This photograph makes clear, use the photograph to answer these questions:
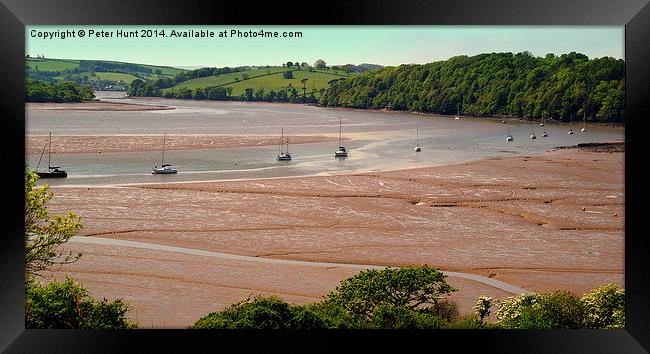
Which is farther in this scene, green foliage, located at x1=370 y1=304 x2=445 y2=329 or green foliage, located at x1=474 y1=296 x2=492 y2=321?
green foliage, located at x1=474 y1=296 x2=492 y2=321

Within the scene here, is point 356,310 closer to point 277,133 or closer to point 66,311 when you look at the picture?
point 66,311

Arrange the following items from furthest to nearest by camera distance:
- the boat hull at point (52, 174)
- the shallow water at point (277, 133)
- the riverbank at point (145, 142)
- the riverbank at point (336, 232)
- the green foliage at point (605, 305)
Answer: the riverbank at point (145, 142)
the shallow water at point (277, 133)
the boat hull at point (52, 174)
the riverbank at point (336, 232)
the green foliage at point (605, 305)

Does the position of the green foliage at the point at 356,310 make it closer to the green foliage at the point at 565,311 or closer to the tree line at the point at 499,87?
the green foliage at the point at 565,311

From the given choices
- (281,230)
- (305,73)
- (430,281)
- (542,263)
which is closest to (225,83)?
(305,73)

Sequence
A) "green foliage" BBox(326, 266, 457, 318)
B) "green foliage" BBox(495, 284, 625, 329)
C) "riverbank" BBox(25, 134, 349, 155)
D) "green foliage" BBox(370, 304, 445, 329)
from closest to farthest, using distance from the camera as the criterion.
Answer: "green foliage" BBox(370, 304, 445, 329) → "green foliage" BBox(495, 284, 625, 329) → "green foliage" BBox(326, 266, 457, 318) → "riverbank" BBox(25, 134, 349, 155)

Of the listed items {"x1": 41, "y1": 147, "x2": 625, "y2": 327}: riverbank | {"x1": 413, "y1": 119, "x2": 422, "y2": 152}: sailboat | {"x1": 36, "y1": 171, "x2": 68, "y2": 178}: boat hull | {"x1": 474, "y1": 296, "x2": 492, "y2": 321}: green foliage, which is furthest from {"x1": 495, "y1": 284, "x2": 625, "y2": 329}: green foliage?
{"x1": 413, "y1": 119, "x2": 422, "y2": 152}: sailboat

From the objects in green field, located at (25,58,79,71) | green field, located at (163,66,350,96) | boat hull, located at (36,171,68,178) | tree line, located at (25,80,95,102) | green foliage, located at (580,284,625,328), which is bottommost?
green foliage, located at (580,284,625,328)

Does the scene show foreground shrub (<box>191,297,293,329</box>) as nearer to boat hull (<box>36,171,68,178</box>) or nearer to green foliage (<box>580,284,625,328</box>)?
green foliage (<box>580,284,625,328</box>)

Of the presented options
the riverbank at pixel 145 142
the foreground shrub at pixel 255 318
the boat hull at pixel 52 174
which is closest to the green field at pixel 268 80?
the riverbank at pixel 145 142
